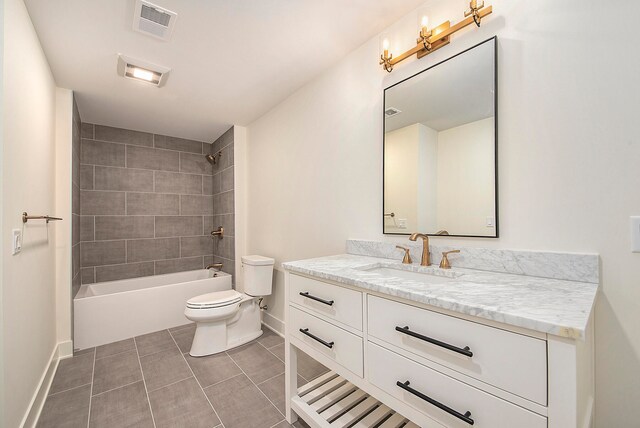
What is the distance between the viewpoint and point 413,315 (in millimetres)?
962

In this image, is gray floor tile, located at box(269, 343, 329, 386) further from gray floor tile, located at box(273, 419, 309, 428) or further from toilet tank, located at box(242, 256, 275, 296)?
toilet tank, located at box(242, 256, 275, 296)

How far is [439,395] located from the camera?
0.89 metres

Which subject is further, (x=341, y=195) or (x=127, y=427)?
(x=341, y=195)

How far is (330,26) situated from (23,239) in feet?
6.94

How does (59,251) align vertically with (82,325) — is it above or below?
above

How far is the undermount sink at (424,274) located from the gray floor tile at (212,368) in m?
1.39

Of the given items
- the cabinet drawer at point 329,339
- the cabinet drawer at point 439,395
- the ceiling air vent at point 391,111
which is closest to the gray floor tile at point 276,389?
the cabinet drawer at point 329,339

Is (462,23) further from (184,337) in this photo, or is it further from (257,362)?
(184,337)

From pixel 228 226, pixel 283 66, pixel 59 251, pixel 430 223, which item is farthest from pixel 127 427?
pixel 283 66

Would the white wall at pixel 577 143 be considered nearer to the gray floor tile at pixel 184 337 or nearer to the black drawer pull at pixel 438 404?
the black drawer pull at pixel 438 404

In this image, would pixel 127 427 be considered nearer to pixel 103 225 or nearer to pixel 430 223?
pixel 430 223

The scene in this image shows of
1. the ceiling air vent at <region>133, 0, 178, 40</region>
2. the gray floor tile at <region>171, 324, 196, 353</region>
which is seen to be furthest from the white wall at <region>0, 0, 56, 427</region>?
the gray floor tile at <region>171, 324, 196, 353</region>

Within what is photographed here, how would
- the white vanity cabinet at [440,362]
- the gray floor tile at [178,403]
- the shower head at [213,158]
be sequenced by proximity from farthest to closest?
1. the shower head at [213,158]
2. the gray floor tile at [178,403]
3. the white vanity cabinet at [440,362]

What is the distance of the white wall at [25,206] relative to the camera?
1.26 metres
